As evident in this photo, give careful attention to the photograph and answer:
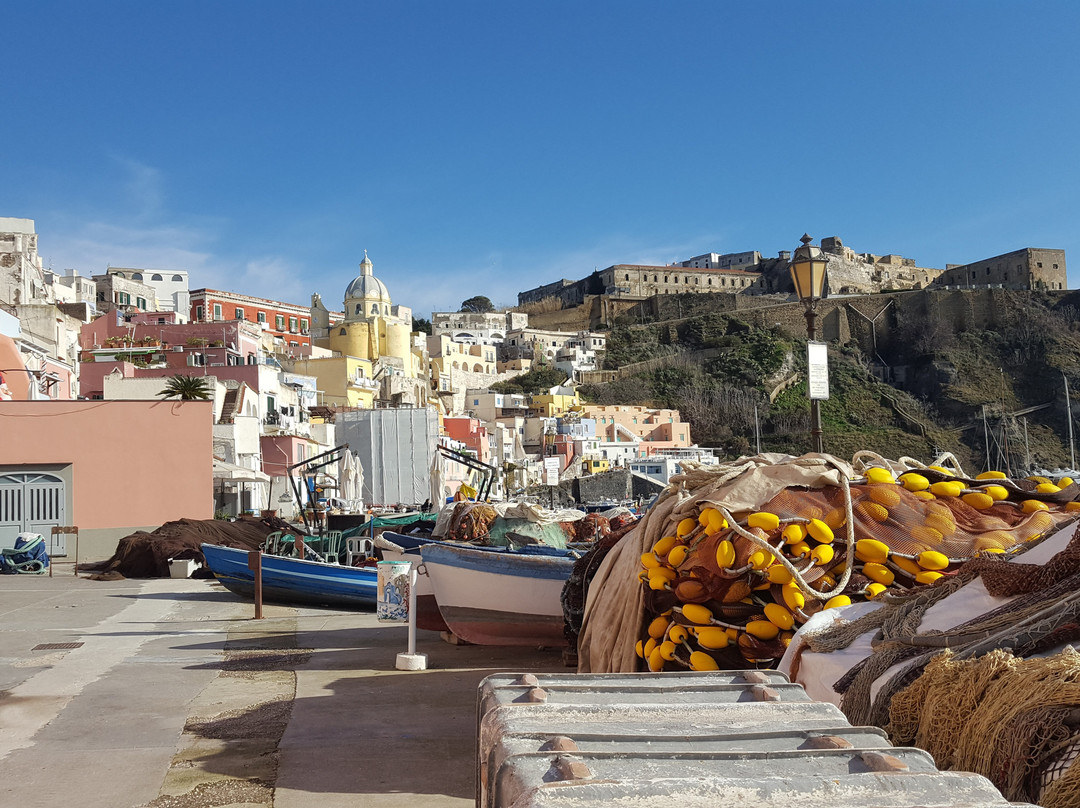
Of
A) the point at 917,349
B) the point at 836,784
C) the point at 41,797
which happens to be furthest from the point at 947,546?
the point at 917,349

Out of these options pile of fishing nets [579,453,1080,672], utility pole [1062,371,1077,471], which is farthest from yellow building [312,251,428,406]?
utility pole [1062,371,1077,471]

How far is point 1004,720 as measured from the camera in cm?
262

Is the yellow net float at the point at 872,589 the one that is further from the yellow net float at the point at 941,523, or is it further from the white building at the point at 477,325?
the white building at the point at 477,325

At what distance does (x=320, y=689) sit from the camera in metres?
6.98

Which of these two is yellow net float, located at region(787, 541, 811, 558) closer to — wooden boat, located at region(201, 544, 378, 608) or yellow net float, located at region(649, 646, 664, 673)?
yellow net float, located at region(649, 646, 664, 673)

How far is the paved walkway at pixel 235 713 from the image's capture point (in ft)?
15.5

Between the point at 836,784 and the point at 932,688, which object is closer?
the point at 836,784

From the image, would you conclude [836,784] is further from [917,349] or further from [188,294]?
[917,349]

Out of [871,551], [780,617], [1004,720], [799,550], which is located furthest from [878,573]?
[1004,720]

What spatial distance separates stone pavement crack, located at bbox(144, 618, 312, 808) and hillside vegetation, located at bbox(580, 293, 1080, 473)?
7699cm

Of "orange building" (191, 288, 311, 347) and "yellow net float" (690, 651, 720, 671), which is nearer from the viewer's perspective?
"yellow net float" (690, 651, 720, 671)

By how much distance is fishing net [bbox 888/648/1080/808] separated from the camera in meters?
2.42

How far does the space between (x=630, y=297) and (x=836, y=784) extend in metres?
110

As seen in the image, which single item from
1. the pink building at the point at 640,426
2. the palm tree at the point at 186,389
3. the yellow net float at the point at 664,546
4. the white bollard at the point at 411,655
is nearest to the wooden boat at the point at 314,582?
the white bollard at the point at 411,655
